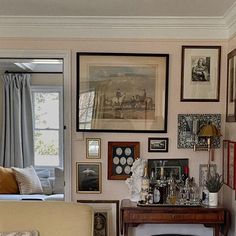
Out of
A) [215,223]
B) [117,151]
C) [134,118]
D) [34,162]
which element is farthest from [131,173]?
[34,162]

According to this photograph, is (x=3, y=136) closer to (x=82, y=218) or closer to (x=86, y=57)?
(x=86, y=57)

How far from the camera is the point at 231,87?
3164 mm

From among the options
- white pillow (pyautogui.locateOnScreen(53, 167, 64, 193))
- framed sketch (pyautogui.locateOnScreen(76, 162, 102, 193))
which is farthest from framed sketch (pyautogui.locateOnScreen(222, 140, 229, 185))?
white pillow (pyautogui.locateOnScreen(53, 167, 64, 193))

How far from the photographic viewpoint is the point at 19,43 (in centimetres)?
336

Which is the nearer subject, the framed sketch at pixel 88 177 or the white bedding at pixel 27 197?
the framed sketch at pixel 88 177

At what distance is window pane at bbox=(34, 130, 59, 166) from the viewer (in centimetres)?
625

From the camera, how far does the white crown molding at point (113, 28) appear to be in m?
3.28

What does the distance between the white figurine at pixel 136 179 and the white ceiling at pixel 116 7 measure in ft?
4.55

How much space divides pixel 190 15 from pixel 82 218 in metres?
2.04

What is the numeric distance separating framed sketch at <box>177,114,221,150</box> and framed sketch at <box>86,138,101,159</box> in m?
0.79

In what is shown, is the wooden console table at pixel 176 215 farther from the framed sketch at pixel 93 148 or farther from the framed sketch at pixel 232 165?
the framed sketch at pixel 93 148

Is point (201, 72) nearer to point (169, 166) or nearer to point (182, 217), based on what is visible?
point (169, 166)

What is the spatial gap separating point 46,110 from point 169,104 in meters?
3.46

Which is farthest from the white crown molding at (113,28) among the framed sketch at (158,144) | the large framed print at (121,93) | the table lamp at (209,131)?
the framed sketch at (158,144)
